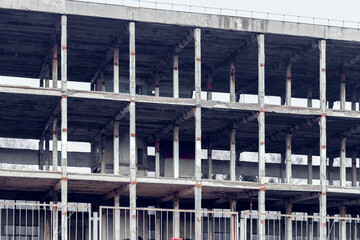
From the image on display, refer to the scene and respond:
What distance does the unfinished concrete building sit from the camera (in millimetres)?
34031

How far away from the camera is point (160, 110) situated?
120 feet

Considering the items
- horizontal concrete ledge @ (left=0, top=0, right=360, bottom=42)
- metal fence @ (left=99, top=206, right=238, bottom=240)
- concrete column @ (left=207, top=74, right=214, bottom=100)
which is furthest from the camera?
concrete column @ (left=207, top=74, right=214, bottom=100)

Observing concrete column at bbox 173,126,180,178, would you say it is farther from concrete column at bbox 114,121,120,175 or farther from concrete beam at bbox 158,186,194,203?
concrete column at bbox 114,121,120,175

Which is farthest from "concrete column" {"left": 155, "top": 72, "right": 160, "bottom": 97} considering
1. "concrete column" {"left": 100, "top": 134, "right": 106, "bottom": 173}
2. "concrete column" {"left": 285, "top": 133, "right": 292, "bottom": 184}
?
"concrete column" {"left": 285, "top": 133, "right": 292, "bottom": 184}

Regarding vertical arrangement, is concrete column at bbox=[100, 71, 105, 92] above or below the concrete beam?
above

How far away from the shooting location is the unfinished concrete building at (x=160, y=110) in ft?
→ 112

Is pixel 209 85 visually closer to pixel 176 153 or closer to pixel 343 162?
pixel 176 153

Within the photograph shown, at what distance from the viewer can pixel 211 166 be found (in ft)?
147

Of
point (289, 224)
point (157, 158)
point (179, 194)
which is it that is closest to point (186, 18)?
point (179, 194)

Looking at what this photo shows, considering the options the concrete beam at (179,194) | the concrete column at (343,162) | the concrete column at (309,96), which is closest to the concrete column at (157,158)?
the concrete beam at (179,194)

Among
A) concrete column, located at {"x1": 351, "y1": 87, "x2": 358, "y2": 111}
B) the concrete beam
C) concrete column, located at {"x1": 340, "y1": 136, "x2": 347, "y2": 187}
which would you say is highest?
concrete column, located at {"x1": 351, "y1": 87, "x2": 358, "y2": 111}

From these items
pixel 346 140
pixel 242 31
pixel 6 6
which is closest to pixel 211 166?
pixel 346 140

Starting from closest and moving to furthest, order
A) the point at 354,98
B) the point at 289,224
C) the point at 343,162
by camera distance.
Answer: the point at 343,162
the point at 289,224
the point at 354,98

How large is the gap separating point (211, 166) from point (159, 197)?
4583 mm
